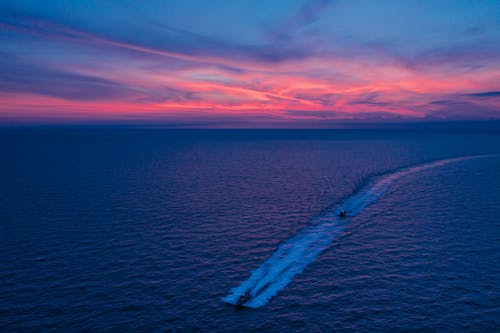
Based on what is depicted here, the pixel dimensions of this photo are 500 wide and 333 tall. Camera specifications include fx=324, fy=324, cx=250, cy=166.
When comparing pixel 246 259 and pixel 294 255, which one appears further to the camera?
pixel 294 255

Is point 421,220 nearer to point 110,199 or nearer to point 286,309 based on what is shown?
point 286,309

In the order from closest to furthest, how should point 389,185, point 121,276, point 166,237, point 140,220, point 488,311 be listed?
point 488,311 → point 121,276 → point 166,237 → point 140,220 → point 389,185

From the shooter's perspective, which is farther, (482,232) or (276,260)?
(482,232)

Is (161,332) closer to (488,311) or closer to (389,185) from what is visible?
(488,311)

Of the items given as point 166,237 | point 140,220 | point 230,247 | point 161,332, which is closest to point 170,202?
point 140,220

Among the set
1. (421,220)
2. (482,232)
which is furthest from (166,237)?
(482,232)

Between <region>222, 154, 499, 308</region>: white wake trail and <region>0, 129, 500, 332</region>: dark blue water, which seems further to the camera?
<region>222, 154, 499, 308</region>: white wake trail

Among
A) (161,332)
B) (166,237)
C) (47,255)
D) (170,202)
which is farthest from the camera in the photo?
(170,202)

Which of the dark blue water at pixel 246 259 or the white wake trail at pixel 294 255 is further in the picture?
the white wake trail at pixel 294 255

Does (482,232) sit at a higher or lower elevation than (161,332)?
higher
